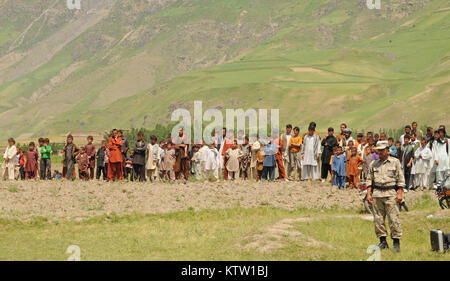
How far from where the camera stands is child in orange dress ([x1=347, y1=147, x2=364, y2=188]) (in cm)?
2533

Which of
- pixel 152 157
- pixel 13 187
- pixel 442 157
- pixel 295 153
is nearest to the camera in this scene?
pixel 13 187

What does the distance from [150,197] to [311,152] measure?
21.2 ft

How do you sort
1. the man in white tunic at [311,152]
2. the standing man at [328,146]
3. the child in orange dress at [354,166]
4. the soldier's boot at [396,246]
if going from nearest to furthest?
the soldier's boot at [396,246] < the child in orange dress at [354,166] < the standing man at [328,146] < the man in white tunic at [311,152]

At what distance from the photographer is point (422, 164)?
25.5 meters

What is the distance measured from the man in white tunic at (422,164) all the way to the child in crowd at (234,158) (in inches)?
244

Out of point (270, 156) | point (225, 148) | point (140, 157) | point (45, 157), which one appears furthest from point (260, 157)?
point (45, 157)

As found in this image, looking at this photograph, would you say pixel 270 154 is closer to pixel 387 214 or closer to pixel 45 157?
pixel 45 157

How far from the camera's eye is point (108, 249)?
1662cm

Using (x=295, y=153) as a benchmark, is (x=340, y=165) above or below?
below

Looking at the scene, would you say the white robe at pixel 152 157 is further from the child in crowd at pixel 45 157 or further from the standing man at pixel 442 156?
the standing man at pixel 442 156

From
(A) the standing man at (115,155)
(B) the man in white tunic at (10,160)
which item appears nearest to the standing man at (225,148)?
(A) the standing man at (115,155)

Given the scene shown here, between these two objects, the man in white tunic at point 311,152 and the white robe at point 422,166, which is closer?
the white robe at point 422,166

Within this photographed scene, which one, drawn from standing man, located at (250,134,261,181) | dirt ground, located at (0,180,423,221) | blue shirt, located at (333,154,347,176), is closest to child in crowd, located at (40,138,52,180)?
dirt ground, located at (0,180,423,221)

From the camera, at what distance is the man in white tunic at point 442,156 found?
81.4 ft
